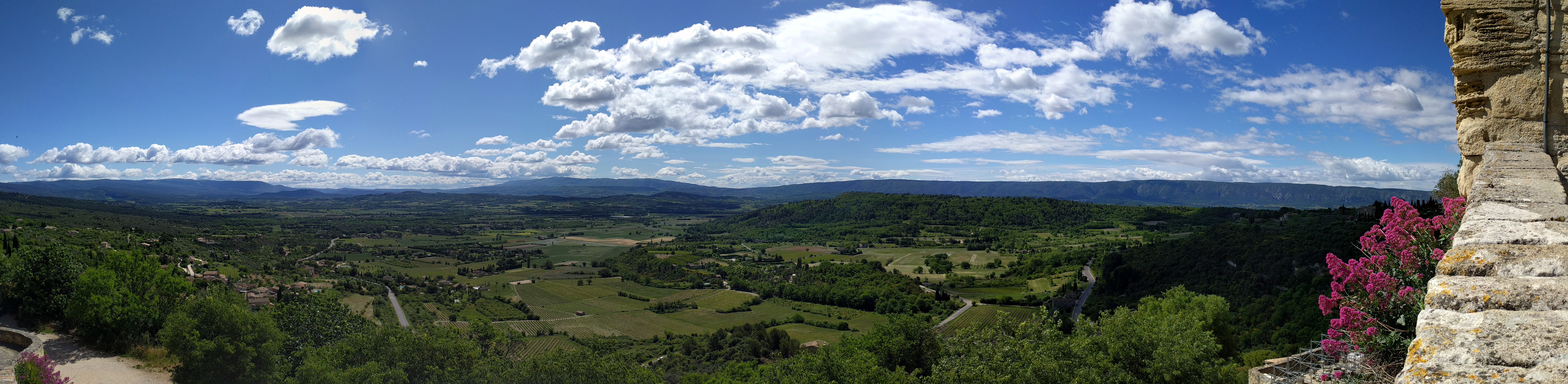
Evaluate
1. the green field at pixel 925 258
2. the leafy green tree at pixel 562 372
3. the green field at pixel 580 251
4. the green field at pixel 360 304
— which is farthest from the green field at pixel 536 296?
the leafy green tree at pixel 562 372

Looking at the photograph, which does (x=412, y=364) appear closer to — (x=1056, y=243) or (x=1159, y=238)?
(x=1159, y=238)

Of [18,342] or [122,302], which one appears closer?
[18,342]

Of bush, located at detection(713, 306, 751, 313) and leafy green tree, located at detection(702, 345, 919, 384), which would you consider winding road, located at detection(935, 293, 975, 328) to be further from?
leafy green tree, located at detection(702, 345, 919, 384)

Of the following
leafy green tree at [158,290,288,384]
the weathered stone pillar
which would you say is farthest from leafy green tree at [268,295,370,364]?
the weathered stone pillar

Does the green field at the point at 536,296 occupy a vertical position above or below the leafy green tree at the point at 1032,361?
below

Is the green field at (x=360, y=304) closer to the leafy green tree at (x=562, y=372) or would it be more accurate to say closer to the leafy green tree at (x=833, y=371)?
the leafy green tree at (x=562, y=372)

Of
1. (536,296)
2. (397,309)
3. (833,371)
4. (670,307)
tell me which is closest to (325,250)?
(536,296)

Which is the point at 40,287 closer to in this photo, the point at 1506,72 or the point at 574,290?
the point at 1506,72
